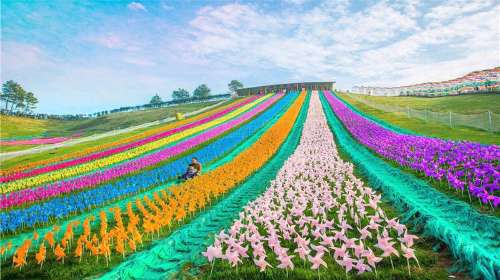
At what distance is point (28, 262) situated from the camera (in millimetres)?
6984

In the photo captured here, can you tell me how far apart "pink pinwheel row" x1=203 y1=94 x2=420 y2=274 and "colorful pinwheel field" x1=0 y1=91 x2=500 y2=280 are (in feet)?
0.10

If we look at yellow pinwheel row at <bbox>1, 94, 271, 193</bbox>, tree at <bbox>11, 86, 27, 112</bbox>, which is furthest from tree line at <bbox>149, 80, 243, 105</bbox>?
yellow pinwheel row at <bbox>1, 94, 271, 193</bbox>

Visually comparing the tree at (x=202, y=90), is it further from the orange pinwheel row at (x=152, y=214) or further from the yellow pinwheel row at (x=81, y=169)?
the orange pinwheel row at (x=152, y=214)

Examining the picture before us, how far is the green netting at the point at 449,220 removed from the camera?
4.84 m

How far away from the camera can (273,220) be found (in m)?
7.96

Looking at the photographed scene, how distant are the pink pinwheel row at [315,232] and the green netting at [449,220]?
678mm

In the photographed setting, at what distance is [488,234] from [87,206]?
12.4 meters

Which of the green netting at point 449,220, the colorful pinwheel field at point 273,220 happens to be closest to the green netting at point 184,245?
the colorful pinwheel field at point 273,220

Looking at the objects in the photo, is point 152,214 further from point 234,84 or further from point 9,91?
point 234,84

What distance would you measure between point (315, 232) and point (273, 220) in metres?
2.09

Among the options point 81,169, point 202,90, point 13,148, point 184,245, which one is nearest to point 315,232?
point 184,245

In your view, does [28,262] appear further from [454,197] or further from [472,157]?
[472,157]

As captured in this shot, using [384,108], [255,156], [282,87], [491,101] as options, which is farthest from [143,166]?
[282,87]

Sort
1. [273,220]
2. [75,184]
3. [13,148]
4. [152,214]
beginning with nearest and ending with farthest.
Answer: [273,220] → [152,214] → [75,184] → [13,148]
